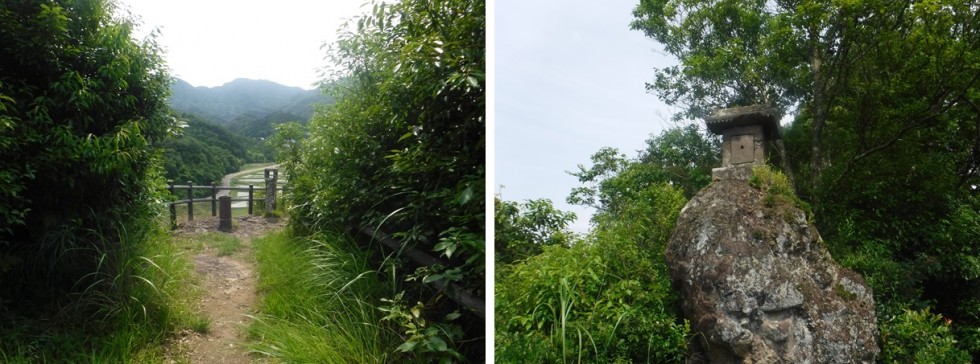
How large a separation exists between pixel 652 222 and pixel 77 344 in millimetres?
2043

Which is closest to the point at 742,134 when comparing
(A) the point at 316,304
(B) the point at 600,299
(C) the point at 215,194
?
(B) the point at 600,299

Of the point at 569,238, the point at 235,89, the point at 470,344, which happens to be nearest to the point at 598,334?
the point at 569,238

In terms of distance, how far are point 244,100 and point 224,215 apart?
37 cm

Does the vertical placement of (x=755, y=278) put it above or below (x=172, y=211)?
below

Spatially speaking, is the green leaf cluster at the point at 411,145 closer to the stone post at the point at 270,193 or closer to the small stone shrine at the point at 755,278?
the stone post at the point at 270,193

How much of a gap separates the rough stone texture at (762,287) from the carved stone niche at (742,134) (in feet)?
0.21

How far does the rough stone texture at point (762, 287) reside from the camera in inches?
77.4

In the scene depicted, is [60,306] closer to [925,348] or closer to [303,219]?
[303,219]

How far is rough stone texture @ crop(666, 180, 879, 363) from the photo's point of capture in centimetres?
197

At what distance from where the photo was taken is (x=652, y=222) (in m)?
2.36

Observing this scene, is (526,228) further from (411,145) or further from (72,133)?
(72,133)

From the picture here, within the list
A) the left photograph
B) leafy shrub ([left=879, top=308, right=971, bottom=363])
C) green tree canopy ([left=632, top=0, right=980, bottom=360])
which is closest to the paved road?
the left photograph

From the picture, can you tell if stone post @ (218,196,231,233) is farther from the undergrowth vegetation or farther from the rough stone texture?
the rough stone texture

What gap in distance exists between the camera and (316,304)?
1.50 meters
